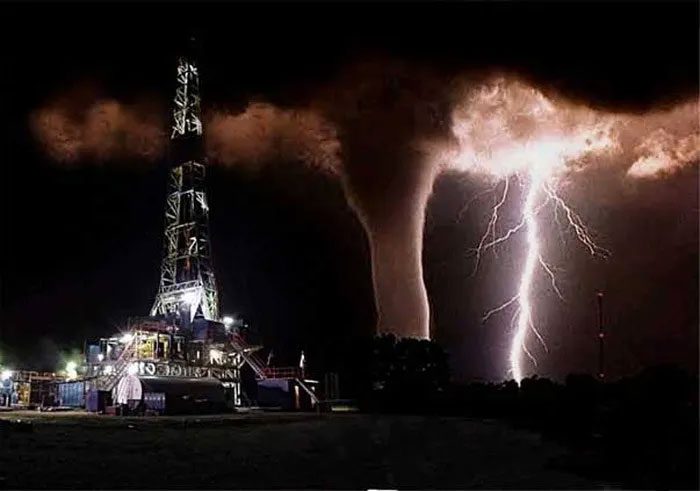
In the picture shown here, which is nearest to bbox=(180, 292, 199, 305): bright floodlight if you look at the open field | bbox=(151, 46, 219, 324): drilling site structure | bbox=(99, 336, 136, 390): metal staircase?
bbox=(151, 46, 219, 324): drilling site structure

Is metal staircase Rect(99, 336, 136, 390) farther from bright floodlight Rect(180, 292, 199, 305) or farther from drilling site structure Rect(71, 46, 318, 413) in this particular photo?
bright floodlight Rect(180, 292, 199, 305)

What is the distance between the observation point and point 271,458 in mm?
14344

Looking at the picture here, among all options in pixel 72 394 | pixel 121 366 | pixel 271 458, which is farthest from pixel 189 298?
pixel 271 458

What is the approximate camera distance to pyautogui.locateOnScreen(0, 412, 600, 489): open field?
1135 centimetres

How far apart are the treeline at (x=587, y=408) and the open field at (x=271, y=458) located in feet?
Answer: 3.47

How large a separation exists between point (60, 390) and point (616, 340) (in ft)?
116

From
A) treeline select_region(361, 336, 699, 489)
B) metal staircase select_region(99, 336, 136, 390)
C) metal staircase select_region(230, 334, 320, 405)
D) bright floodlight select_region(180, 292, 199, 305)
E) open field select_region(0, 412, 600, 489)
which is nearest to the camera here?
open field select_region(0, 412, 600, 489)

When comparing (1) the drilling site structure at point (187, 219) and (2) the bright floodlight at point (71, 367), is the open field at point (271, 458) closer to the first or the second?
(1) the drilling site structure at point (187, 219)

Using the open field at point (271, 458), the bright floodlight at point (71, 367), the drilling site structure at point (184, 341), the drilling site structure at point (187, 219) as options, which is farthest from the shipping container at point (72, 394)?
the open field at point (271, 458)

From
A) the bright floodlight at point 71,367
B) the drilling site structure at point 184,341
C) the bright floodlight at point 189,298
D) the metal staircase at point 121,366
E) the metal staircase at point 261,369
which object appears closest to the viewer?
the drilling site structure at point 184,341

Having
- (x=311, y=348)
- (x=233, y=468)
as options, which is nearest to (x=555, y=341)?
(x=311, y=348)

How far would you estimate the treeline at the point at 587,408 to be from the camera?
472 inches

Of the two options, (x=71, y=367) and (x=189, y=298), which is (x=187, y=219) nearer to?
(x=189, y=298)

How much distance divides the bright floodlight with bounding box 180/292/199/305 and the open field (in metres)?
26.5
